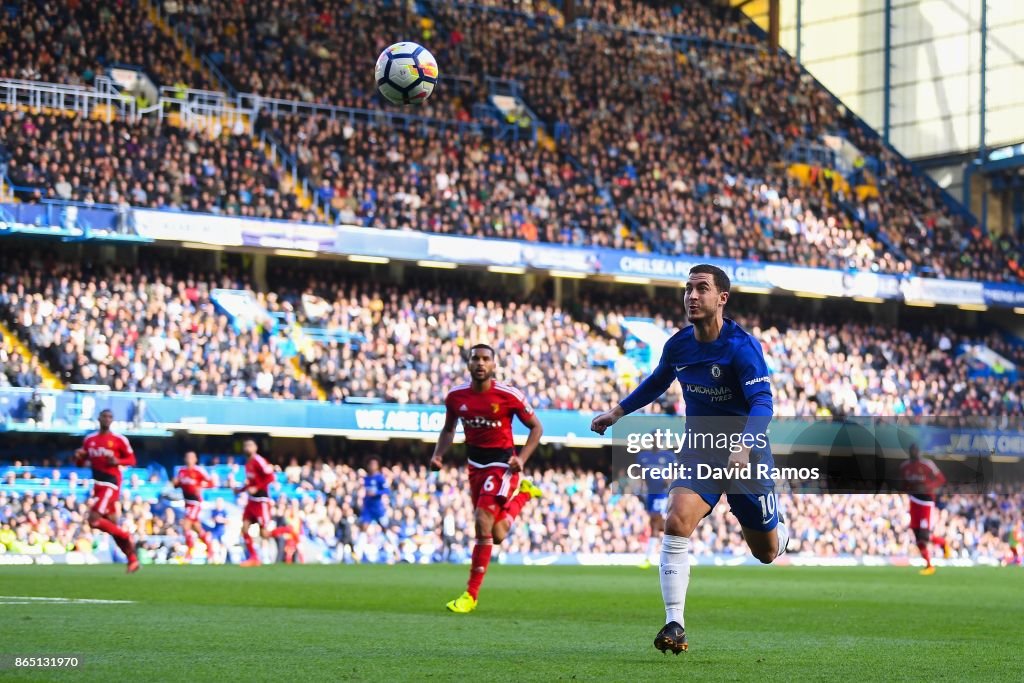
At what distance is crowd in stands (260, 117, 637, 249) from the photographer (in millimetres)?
43281

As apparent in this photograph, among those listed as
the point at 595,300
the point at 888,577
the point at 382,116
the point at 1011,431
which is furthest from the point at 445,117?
the point at 888,577

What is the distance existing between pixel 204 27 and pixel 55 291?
37.5 feet

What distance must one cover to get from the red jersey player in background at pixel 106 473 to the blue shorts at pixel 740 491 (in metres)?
15.1

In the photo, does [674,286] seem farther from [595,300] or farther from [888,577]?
[888,577]

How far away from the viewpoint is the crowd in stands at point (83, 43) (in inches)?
1613

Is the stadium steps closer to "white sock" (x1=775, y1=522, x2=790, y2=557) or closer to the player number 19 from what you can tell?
"white sock" (x1=775, y1=522, x2=790, y2=557)

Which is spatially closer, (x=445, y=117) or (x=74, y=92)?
(x=74, y=92)

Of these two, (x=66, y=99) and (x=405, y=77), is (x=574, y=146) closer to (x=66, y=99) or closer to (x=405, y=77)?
(x=66, y=99)

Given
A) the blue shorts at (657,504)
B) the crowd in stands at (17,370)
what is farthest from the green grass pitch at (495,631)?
the crowd in stands at (17,370)

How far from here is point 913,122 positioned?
59.5 metres

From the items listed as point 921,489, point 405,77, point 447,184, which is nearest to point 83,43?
point 447,184

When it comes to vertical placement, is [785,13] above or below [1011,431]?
above

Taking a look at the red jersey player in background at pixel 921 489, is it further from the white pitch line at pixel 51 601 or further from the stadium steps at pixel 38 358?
the stadium steps at pixel 38 358

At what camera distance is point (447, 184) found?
4494 cm
